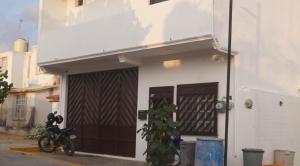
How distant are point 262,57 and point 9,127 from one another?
22115 mm

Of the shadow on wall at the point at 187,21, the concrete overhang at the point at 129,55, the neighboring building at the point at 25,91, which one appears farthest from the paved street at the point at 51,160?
the neighboring building at the point at 25,91

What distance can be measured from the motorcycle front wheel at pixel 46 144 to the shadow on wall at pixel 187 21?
6.71 m

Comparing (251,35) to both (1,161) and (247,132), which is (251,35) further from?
(1,161)

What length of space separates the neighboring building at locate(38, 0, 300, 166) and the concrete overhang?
0.10 ft

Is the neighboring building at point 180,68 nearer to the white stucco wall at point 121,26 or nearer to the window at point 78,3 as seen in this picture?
the white stucco wall at point 121,26

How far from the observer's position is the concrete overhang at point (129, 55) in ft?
40.7

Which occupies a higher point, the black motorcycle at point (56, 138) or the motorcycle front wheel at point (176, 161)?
the black motorcycle at point (56, 138)

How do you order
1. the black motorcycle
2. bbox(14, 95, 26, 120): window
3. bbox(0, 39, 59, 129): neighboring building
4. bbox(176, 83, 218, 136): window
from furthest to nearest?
bbox(14, 95, 26, 120): window < bbox(0, 39, 59, 129): neighboring building < the black motorcycle < bbox(176, 83, 218, 136): window

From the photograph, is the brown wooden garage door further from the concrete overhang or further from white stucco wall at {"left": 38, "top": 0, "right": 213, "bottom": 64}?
white stucco wall at {"left": 38, "top": 0, "right": 213, "bottom": 64}

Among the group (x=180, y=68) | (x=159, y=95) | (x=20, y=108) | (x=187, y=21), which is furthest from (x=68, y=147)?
(x=20, y=108)

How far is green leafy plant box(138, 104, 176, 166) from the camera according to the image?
11.8m

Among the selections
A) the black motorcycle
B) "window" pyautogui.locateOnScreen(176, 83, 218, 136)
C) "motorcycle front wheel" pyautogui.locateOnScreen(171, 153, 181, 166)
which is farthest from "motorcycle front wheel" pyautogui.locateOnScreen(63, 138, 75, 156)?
"motorcycle front wheel" pyautogui.locateOnScreen(171, 153, 181, 166)

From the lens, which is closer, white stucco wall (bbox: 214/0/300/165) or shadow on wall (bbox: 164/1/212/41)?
shadow on wall (bbox: 164/1/212/41)

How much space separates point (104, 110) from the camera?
54.2 ft
